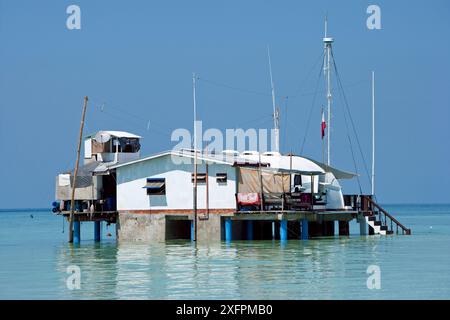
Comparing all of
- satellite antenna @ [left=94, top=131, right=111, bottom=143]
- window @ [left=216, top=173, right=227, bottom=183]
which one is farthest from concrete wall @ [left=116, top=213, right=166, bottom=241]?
satellite antenna @ [left=94, top=131, right=111, bottom=143]

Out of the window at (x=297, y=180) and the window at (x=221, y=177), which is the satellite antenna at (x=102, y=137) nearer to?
the window at (x=221, y=177)

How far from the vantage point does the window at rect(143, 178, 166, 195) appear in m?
55.9

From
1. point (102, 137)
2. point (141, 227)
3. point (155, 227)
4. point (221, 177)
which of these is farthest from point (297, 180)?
point (102, 137)

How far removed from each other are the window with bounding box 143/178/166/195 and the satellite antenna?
499cm

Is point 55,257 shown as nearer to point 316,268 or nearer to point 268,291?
point 316,268

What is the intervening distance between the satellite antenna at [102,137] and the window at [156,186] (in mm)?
4988

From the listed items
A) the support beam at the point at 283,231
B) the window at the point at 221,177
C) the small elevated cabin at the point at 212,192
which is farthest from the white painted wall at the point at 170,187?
the support beam at the point at 283,231

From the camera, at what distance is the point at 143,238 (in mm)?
56438

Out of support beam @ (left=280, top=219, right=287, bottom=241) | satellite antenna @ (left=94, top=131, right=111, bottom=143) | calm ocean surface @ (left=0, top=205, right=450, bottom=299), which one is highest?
satellite antenna @ (left=94, top=131, right=111, bottom=143)

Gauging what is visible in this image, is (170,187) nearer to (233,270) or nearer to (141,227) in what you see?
(141,227)

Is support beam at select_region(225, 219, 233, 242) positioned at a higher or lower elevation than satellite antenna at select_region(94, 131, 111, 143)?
lower

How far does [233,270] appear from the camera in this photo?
129ft

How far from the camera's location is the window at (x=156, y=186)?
55.9 m

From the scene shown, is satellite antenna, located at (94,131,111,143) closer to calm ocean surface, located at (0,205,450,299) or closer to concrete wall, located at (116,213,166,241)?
concrete wall, located at (116,213,166,241)
